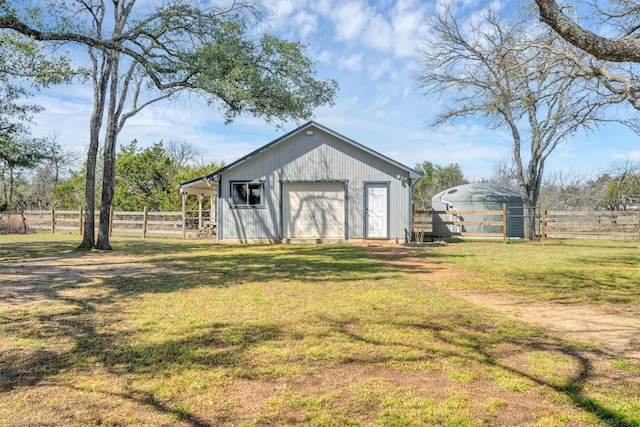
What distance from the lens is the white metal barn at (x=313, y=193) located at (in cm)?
1582

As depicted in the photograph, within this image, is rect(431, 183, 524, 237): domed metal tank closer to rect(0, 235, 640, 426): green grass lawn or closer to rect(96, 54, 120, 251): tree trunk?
rect(0, 235, 640, 426): green grass lawn

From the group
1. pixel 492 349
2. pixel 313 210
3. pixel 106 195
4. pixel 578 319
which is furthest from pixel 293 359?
pixel 313 210

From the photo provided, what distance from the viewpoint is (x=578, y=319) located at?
191 inches

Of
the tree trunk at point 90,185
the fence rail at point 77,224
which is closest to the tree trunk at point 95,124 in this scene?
the tree trunk at point 90,185

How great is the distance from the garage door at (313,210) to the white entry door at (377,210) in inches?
42.0

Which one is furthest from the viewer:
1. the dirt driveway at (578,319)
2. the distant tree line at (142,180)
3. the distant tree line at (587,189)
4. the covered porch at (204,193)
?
the distant tree line at (142,180)

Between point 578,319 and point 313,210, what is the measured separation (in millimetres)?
11846

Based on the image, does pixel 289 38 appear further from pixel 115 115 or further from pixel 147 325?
pixel 147 325

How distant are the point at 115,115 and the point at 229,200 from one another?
197 inches

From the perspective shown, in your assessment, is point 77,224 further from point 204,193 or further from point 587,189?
point 587,189

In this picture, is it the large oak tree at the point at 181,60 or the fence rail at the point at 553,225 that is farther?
the fence rail at the point at 553,225

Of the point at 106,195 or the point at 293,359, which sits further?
the point at 106,195

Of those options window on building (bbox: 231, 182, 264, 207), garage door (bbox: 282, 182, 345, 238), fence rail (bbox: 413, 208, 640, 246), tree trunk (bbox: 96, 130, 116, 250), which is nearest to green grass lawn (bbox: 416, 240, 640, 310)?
fence rail (bbox: 413, 208, 640, 246)

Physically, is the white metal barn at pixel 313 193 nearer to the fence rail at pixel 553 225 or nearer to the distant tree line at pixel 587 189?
the fence rail at pixel 553 225
